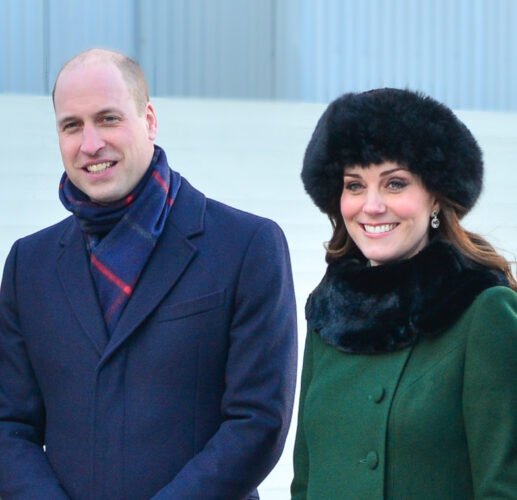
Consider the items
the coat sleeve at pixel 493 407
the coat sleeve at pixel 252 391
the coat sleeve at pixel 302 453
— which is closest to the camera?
the coat sleeve at pixel 493 407

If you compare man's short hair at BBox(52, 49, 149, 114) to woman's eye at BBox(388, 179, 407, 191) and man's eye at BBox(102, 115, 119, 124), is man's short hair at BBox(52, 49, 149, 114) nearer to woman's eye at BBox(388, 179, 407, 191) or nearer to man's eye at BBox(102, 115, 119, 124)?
man's eye at BBox(102, 115, 119, 124)

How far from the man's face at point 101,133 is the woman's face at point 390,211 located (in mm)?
663

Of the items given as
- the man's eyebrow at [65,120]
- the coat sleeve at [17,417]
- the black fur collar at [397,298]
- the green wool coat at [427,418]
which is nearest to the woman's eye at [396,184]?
the black fur collar at [397,298]

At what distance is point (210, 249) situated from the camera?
3299 mm

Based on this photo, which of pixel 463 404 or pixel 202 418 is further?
pixel 202 418

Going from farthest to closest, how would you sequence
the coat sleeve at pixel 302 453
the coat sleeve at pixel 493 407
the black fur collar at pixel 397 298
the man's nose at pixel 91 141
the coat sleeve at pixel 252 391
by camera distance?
1. the man's nose at pixel 91 141
2. the coat sleeve at pixel 252 391
3. the coat sleeve at pixel 302 453
4. the black fur collar at pixel 397 298
5. the coat sleeve at pixel 493 407

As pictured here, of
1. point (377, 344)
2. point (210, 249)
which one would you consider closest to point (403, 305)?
point (377, 344)

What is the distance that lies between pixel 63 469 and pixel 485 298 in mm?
1227

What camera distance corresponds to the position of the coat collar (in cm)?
322

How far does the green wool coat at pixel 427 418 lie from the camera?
2.58 m

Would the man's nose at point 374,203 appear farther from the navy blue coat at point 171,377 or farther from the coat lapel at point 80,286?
the coat lapel at point 80,286

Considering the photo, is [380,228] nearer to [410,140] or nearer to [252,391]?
[410,140]

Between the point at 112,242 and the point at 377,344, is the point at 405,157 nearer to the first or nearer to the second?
the point at 377,344

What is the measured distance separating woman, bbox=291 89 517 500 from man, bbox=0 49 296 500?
22 centimetres
